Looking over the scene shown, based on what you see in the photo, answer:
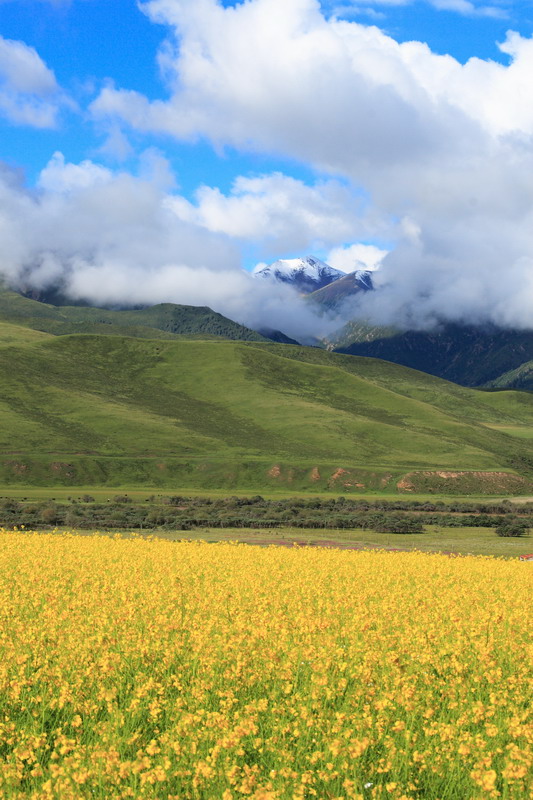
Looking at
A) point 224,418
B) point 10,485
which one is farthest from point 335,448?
point 10,485

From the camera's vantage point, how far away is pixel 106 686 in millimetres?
10711

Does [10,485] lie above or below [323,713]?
below

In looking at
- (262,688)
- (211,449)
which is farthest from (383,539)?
(211,449)

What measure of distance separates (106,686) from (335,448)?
160235mm

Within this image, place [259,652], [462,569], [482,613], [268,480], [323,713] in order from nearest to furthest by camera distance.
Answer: [323,713], [259,652], [482,613], [462,569], [268,480]

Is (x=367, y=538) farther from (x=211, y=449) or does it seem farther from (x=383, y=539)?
(x=211, y=449)

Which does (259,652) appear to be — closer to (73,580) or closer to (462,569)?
(73,580)

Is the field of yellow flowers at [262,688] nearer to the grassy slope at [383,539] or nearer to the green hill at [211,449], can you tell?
the grassy slope at [383,539]

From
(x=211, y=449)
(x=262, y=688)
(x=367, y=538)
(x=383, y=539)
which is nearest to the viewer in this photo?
(x=262, y=688)

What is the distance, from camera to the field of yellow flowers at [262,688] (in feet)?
24.5

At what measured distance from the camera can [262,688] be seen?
10695mm

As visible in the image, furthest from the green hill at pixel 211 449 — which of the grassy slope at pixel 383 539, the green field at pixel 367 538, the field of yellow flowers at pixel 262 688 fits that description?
the field of yellow flowers at pixel 262 688

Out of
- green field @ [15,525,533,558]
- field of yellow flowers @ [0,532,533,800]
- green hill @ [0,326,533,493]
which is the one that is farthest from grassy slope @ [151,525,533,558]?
green hill @ [0,326,533,493]

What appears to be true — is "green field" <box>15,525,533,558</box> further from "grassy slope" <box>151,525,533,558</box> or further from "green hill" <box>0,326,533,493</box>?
"green hill" <box>0,326,533,493</box>
